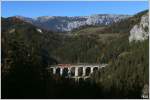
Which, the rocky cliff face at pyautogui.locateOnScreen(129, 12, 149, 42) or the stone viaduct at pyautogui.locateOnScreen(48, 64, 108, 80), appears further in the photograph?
the rocky cliff face at pyautogui.locateOnScreen(129, 12, 149, 42)

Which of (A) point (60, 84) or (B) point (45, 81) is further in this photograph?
(A) point (60, 84)

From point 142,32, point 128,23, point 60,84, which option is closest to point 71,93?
point 60,84

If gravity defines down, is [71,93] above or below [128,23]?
below

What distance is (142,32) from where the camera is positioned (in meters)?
51.3

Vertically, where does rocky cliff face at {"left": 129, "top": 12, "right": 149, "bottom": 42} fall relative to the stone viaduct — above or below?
above

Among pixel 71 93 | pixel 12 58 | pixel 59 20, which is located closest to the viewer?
pixel 12 58

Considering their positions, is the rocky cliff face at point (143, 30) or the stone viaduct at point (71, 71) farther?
the rocky cliff face at point (143, 30)

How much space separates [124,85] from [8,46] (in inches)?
591

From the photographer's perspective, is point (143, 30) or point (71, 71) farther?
point (143, 30)

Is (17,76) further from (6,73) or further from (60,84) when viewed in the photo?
(60,84)

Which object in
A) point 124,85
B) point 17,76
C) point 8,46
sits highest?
point 8,46

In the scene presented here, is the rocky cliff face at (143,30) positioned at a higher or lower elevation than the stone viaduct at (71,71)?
higher

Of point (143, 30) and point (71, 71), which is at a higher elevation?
point (143, 30)

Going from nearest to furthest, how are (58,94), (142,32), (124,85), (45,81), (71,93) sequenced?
(58,94) → (45,81) → (71,93) → (124,85) → (142,32)
